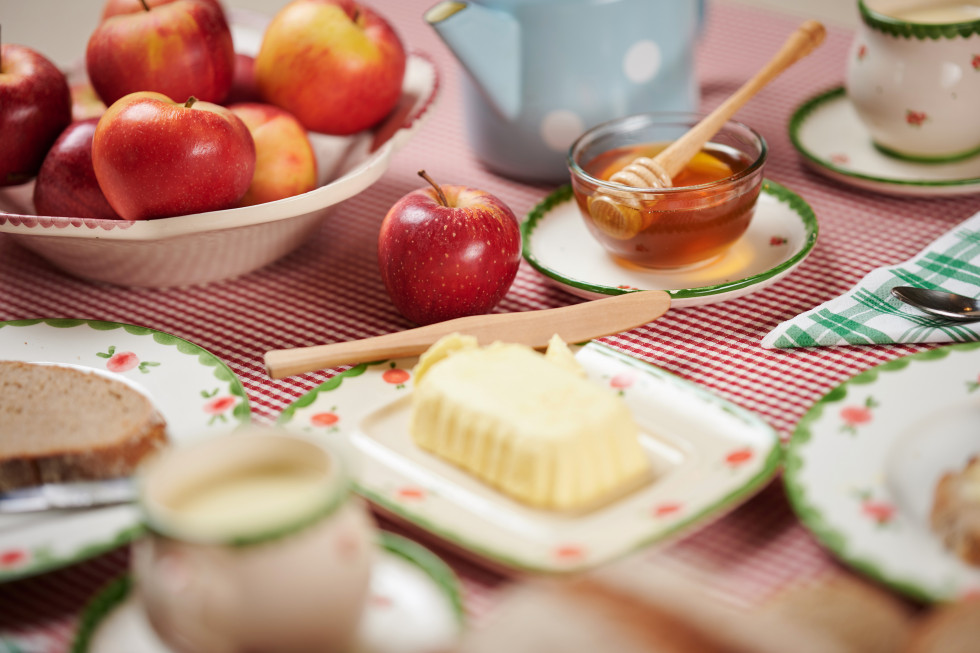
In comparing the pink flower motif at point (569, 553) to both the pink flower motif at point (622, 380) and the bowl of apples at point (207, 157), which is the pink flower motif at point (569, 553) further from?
the bowl of apples at point (207, 157)

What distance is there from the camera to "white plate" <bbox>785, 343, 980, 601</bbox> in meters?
0.58

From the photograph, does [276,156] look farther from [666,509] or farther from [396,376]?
[666,509]

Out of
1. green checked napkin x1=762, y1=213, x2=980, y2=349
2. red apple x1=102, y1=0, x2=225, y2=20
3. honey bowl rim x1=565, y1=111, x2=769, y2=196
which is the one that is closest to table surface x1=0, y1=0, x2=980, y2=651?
green checked napkin x1=762, y1=213, x2=980, y2=349

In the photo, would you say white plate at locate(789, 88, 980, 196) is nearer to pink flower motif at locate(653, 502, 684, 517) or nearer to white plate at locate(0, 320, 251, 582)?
pink flower motif at locate(653, 502, 684, 517)

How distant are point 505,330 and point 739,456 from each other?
0.79ft

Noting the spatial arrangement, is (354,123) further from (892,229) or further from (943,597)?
(943,597)

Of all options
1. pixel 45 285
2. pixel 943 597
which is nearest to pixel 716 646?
pixel 943 597

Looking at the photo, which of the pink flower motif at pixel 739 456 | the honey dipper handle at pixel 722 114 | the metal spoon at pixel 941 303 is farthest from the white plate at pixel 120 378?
the metal spoon at pixel 941 303

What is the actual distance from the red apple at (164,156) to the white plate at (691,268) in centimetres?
30

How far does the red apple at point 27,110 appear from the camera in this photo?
95 centimetres

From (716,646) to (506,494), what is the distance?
0.21 m

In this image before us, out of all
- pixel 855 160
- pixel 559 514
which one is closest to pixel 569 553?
pixel 559 514

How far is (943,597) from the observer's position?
549 mm

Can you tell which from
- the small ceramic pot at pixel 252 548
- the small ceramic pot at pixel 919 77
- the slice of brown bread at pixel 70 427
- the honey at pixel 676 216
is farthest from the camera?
the small ceramic pot at pixel 919 77
